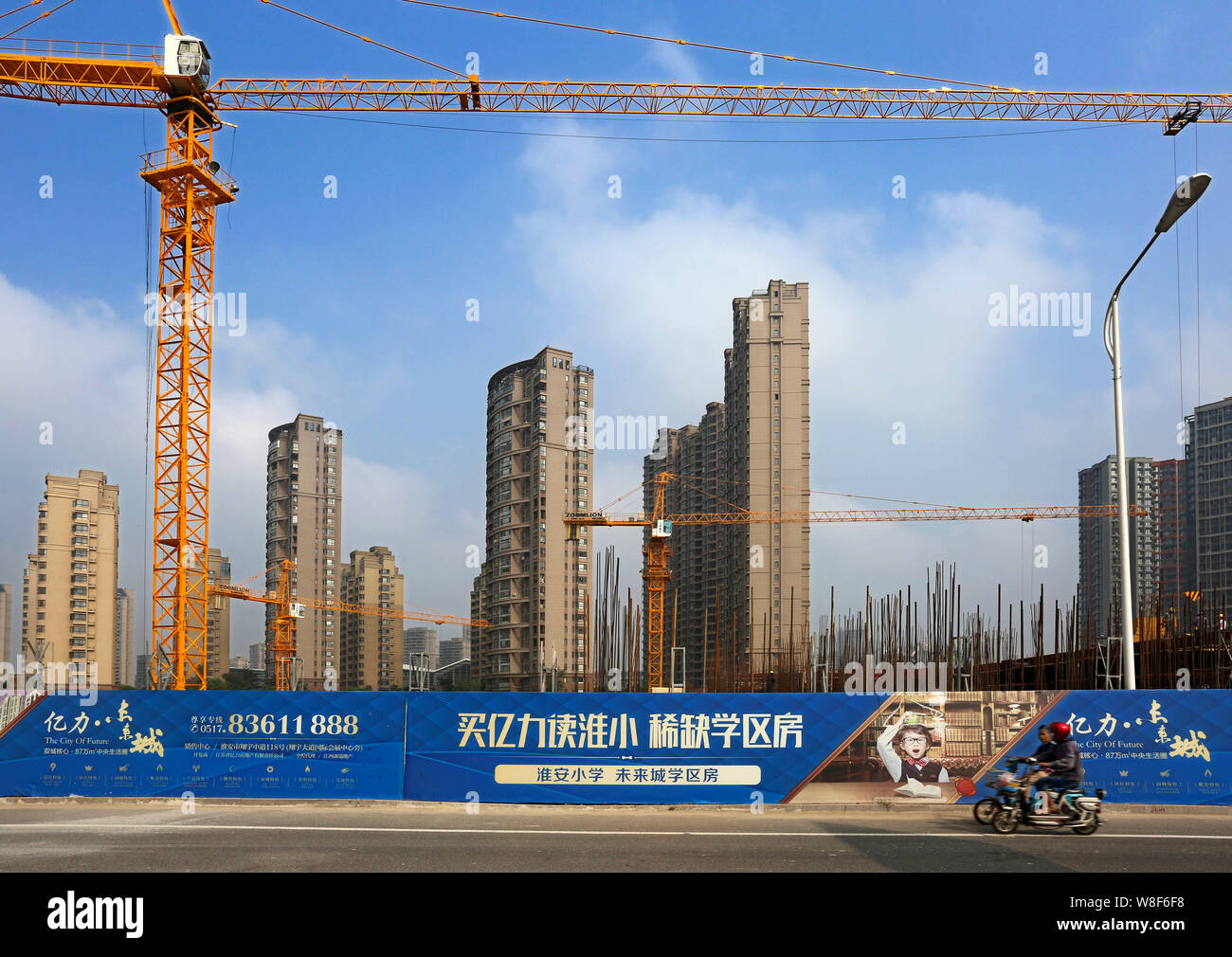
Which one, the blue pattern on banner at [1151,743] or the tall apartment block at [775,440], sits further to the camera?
the tall apartment block at [775,440]

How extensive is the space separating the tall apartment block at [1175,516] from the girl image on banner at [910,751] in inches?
4135

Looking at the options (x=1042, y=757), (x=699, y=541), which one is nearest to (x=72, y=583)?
(x=699, y=541)

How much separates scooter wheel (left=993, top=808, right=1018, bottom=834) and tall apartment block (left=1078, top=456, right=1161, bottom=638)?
94.2 metres

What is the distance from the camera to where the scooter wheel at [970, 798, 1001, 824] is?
1477cm


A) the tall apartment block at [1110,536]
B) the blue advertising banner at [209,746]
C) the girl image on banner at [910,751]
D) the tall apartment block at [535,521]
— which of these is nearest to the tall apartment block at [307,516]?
the tall apartment block at [535,521]

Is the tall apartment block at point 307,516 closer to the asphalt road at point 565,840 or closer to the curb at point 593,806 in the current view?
the curb at point 593,806

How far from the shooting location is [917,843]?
13.5 metres

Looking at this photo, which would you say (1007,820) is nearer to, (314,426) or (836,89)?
(836,89)

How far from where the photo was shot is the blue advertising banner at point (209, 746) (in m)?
17.8

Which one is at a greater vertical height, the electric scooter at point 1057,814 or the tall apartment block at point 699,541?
the tall apartment block at point 699,541

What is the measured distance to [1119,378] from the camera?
64.3 feet

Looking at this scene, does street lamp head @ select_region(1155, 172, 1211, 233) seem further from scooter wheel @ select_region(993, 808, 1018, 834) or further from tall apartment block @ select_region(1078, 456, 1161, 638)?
tall apartment block @ select_region(1078, 456, 1161, 638)
